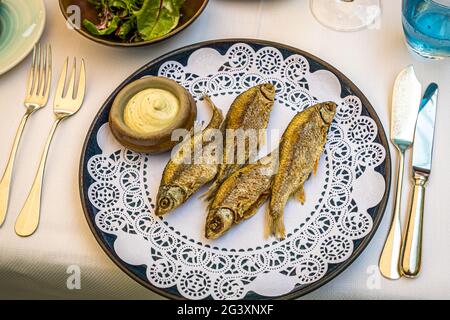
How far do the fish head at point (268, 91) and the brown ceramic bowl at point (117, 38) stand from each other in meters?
0.22

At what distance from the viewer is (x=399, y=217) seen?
0.97 metres

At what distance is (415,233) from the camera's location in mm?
951

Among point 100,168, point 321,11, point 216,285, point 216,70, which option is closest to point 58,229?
point 100,168

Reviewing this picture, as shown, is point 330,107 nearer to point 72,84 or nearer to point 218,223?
point 218,223

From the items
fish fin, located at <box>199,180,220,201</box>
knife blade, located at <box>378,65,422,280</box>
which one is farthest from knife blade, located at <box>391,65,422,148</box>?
fish fin, located at <box>199,180,220,201</box>

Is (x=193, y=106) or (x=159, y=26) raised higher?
(x=159, y=26)

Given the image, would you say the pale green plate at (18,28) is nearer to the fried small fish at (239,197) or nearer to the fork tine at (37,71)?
the fork tine at (37,71)

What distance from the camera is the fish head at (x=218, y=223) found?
3.13ft

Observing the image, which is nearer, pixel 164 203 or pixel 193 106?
pixel 164 203

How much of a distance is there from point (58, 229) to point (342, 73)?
2.14 ft

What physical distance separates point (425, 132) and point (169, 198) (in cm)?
51

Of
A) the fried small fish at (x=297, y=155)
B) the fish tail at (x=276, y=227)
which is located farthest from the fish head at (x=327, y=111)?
the fish tail at (x=276, y=227)

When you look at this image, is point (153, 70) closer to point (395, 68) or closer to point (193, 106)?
point (193, 106)

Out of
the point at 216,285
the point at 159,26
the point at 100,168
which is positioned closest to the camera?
the point at 216,285
